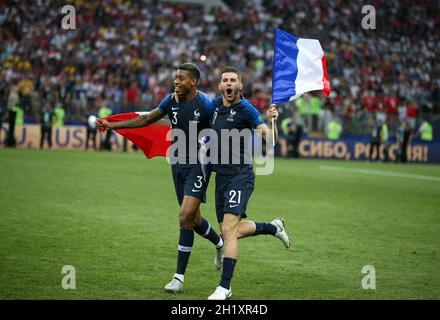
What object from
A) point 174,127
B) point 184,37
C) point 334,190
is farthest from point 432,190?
point 184,37

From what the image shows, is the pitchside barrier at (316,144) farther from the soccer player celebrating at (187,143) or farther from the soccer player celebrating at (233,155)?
the soccer player celebrating at (233,155)

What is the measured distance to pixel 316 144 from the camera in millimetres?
34344

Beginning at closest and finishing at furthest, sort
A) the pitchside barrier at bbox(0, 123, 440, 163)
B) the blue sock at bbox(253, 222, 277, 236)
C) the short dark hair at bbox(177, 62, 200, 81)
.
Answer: the short dark hair at bbox(177, 62, 200, 81) < the blue sock at bbox(253, 222, 277, 236) < the pitchside barrier at bbox(0, 123, 440, 163)

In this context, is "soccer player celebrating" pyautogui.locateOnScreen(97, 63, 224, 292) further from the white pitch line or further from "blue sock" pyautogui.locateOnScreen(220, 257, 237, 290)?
the white pitch line

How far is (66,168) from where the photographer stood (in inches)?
898

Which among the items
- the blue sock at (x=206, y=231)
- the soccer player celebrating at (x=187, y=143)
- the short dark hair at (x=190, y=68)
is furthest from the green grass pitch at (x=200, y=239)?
the short dark hair at (x=190, y=68)

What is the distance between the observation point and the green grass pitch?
26.7 ft

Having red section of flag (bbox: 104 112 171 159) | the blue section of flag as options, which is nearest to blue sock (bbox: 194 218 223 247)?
red section of flag (bbox: 104 112 171 159)

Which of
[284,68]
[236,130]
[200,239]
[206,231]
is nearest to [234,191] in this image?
[236,130]

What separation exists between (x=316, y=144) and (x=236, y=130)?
26.5 m

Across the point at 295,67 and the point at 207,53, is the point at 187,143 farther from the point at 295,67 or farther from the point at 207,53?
the point at 207,53

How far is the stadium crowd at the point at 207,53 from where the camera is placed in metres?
33.8

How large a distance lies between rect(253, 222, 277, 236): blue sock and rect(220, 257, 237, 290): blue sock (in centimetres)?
141

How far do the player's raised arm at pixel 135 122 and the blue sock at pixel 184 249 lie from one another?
4.23 feet
